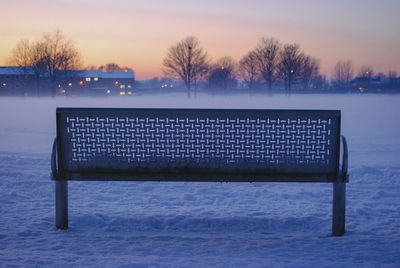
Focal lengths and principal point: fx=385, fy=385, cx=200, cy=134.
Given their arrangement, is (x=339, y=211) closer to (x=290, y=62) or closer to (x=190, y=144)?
(x=190, y=144)

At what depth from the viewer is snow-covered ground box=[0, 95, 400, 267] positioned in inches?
132

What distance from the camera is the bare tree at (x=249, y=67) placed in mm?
74750

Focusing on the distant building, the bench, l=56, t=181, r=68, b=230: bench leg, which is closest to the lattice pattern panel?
the bench

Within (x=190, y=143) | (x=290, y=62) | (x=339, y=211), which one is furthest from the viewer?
(x=290, y=62)

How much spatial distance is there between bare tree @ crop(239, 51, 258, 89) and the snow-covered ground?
69.1 m

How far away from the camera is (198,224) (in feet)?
15.1

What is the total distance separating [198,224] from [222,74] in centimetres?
7502

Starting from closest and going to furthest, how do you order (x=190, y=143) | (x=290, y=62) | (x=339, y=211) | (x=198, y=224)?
(x=339, y=211) → (x=190, y=143) → (x=198, y=224) → (x=290, y=62)

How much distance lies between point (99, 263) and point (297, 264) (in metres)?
1.64

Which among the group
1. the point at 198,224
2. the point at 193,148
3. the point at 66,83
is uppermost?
the point at 66,83

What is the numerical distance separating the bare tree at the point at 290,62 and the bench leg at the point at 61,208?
66055 mm

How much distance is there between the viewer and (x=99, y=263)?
321 centimetres

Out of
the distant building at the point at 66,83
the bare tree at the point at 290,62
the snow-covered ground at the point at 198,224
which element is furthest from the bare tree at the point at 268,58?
the snow-covered ground at the point at 198,224

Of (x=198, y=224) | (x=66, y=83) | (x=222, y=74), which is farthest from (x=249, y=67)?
(x=198, y=224)
